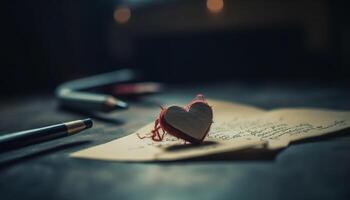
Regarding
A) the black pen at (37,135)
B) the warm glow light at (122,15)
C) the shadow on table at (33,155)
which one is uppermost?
the warm glow light at (122,15)

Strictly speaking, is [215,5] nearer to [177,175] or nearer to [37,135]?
[37,135]

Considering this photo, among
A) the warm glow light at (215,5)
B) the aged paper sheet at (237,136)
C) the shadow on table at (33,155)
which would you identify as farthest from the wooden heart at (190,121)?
the warm glow light at (215,5)

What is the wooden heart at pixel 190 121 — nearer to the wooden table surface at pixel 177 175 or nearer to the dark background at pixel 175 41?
the wooden table surface at pixel 177 175

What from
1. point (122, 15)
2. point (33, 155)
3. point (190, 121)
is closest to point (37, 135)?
point (33, 155)

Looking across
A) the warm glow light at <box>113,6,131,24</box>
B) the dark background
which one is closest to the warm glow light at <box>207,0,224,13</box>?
the dark background

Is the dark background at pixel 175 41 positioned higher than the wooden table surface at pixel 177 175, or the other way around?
→ the dark background at pixel 175 41
